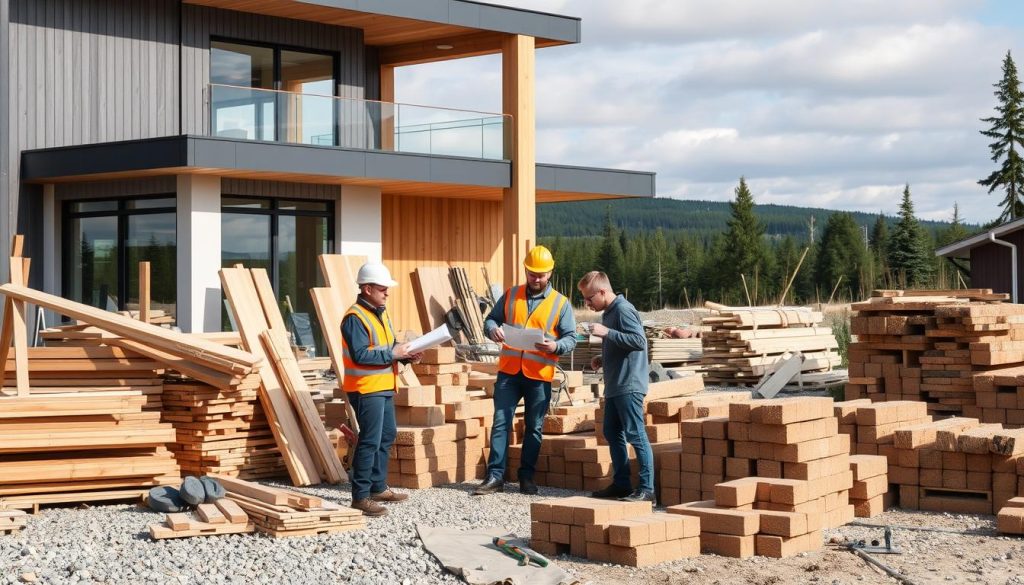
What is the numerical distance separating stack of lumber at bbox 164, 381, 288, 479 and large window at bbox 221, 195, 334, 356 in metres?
9.27

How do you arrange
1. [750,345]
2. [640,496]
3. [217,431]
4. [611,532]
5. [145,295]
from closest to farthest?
[611,532] < [640,496] < [217,431] < [145,295] < [750,345]

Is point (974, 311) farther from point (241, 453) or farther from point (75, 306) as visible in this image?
point (75, 306)

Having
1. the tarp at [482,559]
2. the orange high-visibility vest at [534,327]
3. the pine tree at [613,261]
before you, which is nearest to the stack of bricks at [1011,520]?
the tarp at [482,559]

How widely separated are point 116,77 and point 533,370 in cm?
1293

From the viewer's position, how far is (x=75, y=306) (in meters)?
12.1

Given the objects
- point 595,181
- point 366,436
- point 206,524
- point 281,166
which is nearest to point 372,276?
point 366,436

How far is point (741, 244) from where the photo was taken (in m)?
81.3

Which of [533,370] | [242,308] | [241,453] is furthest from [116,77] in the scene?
[533,370]

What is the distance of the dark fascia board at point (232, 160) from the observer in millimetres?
19547

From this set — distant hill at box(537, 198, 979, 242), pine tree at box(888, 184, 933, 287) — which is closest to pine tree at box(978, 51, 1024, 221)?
pine tree at box(888, 184, 933, 287)

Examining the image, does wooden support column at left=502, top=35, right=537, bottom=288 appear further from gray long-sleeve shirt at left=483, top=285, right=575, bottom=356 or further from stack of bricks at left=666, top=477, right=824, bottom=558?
stack of bricks at left=666, top=477, right=824, bottom=558

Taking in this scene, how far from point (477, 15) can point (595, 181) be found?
4138mm

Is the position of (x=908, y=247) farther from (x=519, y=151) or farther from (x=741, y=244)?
(x=519, y=151)

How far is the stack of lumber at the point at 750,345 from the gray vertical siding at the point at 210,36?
23.1ft
